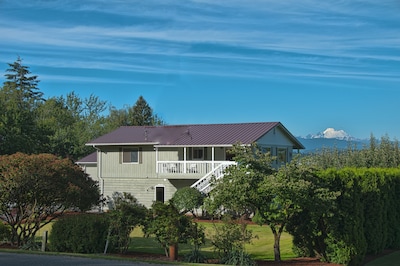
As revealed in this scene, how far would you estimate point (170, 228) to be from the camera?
1692 centimetres

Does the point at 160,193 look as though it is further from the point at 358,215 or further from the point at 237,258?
the point at 237,258

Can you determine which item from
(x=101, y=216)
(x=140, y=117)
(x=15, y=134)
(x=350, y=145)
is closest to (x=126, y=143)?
(x=15, y=134)

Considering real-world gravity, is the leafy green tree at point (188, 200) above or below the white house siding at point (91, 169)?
below

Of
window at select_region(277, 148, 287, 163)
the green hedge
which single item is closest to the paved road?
the green hedge

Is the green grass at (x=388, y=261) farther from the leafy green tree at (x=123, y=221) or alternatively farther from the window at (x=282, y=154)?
the window at (x=282, y=154)

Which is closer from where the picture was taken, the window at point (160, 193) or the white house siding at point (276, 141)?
the white house siding at point (276, 141)

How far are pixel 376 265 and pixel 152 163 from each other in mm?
23016

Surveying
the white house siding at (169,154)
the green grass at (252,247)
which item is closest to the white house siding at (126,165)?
the white house siding at (169,154)

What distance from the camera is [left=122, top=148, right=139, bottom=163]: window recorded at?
4028 centimetres

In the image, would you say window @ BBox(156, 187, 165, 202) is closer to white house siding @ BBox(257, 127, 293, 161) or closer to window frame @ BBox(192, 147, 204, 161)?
window frame @ BBox(192, 147, 204, 161)

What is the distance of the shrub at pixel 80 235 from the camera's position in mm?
17797

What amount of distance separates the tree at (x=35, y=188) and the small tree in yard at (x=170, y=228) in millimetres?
3908

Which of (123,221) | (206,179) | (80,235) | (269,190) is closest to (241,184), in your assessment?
(269,190)

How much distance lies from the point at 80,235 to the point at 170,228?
3.15 m
